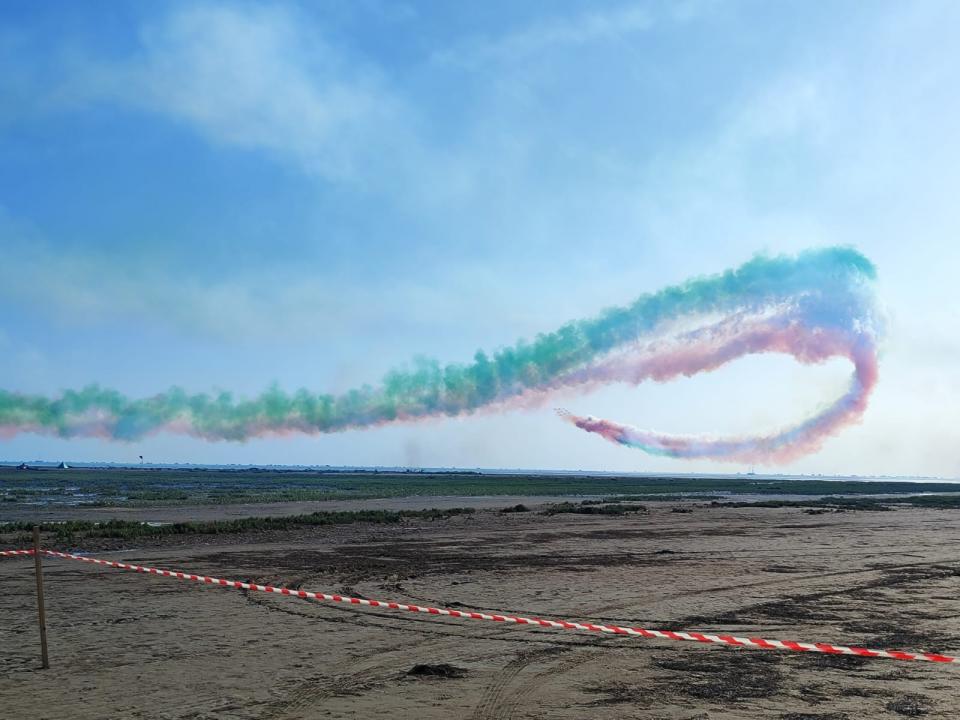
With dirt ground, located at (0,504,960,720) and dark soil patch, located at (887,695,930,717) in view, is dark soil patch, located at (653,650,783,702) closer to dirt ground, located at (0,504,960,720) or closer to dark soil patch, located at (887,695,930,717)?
dirt ground, located at (0,504,960,720)

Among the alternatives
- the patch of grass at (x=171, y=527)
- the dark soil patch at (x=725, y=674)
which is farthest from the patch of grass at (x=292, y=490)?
the dark soil patch at (x=725, y=674)

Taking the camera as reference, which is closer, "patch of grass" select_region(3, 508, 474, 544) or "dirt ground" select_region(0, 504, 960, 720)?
"dirt ground" select_region(0, 504, 960, 720)

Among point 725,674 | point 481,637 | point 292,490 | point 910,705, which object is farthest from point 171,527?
point 292,490

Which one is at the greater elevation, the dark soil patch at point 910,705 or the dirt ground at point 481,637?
the dark soil patch at point 910,705

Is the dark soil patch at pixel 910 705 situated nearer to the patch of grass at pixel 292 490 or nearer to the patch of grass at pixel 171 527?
the patch of grass at pixel 171 527

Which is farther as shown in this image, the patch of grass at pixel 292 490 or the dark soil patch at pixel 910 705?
the patch of grass at pixel 292 490

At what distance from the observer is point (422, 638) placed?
11.7 m

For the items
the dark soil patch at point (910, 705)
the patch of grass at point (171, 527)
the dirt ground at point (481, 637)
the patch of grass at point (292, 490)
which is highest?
the dark soil patch at point (910, 705)

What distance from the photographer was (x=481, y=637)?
1176 cm

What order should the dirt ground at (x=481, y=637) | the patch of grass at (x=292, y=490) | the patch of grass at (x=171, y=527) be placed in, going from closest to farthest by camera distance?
1. the dirt ground at (x=481, y=637)
2. the patch of grass at (x=171, y=527)
3. the patch of grass at (x=292, y=490)

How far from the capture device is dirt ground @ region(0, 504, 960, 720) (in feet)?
27.7

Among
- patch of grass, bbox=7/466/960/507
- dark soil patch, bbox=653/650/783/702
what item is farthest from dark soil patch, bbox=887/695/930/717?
patch of grass, bbox=7/466/960/507

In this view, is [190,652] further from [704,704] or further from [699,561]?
[699,561]

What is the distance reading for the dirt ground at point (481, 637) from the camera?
332 inches
